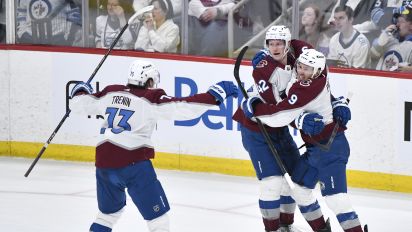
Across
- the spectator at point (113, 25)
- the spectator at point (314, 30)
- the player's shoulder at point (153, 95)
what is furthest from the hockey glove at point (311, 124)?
the spectator at point (113, 25)

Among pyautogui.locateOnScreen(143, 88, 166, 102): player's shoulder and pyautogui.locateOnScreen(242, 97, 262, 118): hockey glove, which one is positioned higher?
pyautogui.locateOnScreen(143, 88, 166, 102): player's shoulder

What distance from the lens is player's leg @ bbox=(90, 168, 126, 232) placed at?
5.61 m

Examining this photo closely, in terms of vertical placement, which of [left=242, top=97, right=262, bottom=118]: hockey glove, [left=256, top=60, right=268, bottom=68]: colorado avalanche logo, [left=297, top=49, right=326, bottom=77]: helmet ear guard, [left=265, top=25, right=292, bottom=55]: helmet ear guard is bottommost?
[left=242, top=97, right=262, bottom=118]: hockey glove

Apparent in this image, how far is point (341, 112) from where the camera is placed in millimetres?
5910

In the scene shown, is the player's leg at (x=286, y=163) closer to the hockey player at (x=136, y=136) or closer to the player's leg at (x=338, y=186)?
the player's leg at (x=338, y=186)

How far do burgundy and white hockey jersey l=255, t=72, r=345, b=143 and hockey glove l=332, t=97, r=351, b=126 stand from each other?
0.03 m

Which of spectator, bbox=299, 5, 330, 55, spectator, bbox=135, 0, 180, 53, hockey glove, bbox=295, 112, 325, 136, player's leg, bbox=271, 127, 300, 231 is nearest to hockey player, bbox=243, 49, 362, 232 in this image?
hockey glove, bbox=295, 112, 325, 136

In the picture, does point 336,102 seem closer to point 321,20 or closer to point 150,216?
point 150,216

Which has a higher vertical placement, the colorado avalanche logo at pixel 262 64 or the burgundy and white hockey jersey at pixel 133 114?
the colorado avalanche logo at pixel 262 64

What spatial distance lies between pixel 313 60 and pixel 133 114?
102 centimetres

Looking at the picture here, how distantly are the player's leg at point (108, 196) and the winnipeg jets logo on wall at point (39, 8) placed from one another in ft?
12.6

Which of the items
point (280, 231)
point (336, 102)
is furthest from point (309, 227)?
point (336, 102)

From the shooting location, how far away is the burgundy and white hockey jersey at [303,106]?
5809 mm

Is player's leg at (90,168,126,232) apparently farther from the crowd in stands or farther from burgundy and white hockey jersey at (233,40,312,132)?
the crowd in stands
